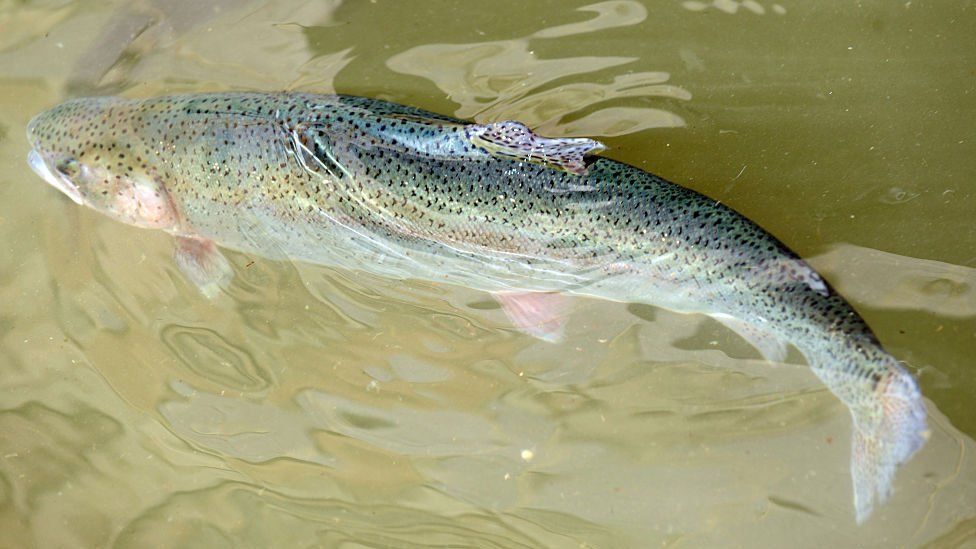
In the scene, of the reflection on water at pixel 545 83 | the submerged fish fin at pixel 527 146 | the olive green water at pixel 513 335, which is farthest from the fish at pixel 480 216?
the reflection on water at pixel 545 83

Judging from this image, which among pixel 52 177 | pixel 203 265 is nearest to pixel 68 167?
pixel 52 177

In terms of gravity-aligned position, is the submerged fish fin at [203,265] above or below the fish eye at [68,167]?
below

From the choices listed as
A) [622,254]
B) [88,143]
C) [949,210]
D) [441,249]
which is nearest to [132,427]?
[88,143]

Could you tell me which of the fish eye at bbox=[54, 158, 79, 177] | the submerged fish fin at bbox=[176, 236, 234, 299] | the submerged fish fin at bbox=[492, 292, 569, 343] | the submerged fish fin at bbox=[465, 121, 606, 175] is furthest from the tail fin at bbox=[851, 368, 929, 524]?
the fish eye at bbox=[54, 158, 79, 177]

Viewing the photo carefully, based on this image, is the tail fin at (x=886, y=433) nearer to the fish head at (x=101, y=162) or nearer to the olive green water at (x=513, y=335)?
the olive green water at (x=513, y=335)

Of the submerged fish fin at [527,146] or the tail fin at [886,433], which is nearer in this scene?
the tail fin at [886,433]

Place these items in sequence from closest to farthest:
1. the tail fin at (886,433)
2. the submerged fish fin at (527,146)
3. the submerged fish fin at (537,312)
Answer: the tail fin at (886,433) → the submerged fish fin at (527,146) → the submerged fish fin at (537,312)
